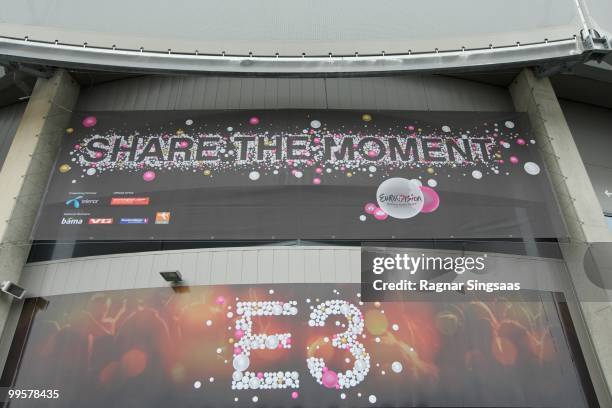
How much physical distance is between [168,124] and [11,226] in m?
2.34

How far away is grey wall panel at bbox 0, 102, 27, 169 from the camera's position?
7577 millimetres

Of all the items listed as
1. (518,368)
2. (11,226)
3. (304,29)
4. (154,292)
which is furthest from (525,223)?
(11,226)

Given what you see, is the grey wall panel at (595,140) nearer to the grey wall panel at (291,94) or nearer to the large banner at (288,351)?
the grey wall panel at (291,94)

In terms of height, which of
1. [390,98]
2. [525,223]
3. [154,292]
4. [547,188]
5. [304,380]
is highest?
[390,98]

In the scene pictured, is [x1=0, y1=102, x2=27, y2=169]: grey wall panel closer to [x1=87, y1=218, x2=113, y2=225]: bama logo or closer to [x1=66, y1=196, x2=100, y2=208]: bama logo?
[x1=66, y1=196, x2=100, y2=208]: bama logo

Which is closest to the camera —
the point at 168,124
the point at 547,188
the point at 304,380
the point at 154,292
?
the point at 304,380

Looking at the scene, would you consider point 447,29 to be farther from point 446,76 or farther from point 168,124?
point 168,124

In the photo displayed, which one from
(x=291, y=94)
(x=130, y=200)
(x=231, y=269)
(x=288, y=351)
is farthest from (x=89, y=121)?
(x=288, y=351)

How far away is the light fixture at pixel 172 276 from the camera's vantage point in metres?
5.55

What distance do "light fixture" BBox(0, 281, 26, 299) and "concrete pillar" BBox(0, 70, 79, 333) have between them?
115 mm

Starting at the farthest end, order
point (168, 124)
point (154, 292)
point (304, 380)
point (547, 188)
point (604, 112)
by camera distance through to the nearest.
Answer: point (604, 112), point (168, 124), point (547, 188), point (154, 292), point (304, 380)

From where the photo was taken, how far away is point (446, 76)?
7629 millimetres

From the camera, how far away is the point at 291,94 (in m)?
7.15

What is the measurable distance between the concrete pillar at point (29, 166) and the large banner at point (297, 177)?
28 centimetres
